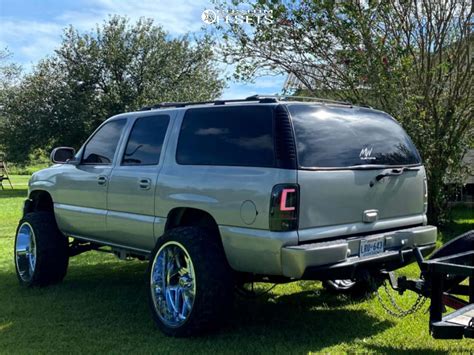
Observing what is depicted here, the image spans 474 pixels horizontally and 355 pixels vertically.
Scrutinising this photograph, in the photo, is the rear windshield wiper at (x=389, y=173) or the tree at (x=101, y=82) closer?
the rear windshield wiper at (x=389, y=173)

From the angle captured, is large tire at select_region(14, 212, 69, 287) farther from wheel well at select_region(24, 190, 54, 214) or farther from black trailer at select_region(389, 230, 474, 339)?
black trailer at select_region(389, 230, 474, 339)

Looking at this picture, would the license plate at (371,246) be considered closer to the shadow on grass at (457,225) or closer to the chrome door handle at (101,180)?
the chrome door handle at (101,180)

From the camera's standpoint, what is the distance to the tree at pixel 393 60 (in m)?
9.48

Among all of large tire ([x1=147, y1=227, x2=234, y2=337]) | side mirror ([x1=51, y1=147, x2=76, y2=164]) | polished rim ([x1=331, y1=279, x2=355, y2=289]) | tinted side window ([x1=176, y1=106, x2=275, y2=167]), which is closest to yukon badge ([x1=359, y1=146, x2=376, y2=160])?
tinted side window ([x1=176, y1=106, x2=275, y2=167])

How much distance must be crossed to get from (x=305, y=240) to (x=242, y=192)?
621 mm

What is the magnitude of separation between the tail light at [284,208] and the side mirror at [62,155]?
11.4ft

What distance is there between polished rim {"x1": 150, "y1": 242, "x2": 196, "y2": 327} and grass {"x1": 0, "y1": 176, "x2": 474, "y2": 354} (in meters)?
0.22

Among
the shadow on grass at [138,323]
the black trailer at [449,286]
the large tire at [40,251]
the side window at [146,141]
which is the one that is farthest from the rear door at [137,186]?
the black trailer at [449,286]

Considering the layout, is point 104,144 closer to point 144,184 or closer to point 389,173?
point 144,184

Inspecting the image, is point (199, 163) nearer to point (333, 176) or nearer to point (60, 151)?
point (333, 176)

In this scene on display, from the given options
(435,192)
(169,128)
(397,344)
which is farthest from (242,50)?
(397,344)

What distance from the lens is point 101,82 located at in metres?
26.3

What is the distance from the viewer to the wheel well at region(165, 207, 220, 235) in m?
4.91

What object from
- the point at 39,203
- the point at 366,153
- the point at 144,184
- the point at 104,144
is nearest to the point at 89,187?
the point at 104,144
